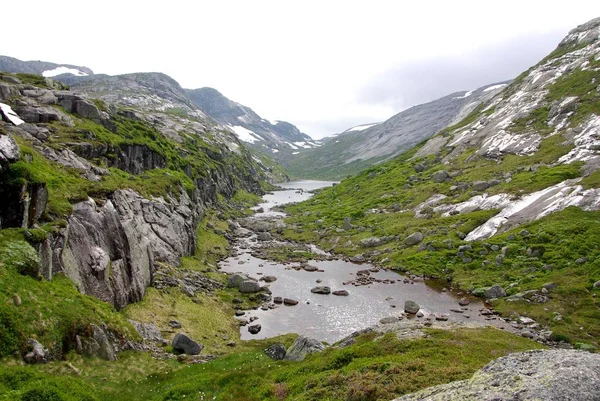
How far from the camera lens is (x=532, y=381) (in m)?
12.1

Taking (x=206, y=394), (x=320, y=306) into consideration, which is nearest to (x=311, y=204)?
(x=320, y=306)

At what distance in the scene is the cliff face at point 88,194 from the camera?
102ft

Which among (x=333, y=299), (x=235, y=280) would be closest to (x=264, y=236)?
(x=235, y=280)

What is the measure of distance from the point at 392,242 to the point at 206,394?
65826mm

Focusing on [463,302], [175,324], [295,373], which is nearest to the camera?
[295,373]

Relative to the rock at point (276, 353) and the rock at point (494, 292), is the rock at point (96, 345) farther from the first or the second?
the rock at point (494, 292)

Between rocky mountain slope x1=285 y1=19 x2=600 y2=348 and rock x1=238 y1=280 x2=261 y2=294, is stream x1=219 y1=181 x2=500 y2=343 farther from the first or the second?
rocky mountain slope x1=285 y1=19 x2=600 y2=348

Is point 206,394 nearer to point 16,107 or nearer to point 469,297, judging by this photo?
point 469,297

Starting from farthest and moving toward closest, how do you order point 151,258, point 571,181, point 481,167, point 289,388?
1. point 481,167
2. point 571,181
3. point 151,258
4. point 289,388

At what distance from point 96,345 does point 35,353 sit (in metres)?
5.28

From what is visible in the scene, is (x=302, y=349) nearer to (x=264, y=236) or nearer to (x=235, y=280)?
(x=235, y=280)

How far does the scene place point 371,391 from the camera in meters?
16.5

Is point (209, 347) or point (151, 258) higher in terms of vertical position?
point (151, 258)

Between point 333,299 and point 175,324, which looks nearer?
point 175,324
